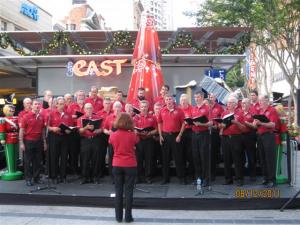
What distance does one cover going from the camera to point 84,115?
10.4 m

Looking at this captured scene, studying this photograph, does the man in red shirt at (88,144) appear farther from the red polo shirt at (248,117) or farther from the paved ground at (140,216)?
the red polo shirt at (248,117)

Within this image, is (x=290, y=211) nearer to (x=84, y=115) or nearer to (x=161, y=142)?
(x=161, y=142)

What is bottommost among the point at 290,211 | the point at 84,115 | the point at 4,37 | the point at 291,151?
the point at 290,211

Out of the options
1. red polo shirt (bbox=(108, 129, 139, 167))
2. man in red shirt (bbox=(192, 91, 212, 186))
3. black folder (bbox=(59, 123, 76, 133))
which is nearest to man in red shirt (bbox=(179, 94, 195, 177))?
man in red shirt (bbox=(192, 91, 212, 186))

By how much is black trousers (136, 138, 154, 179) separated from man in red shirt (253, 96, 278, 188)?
2.32m

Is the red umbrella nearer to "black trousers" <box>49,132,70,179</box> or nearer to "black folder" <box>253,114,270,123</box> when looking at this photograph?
"black trousers" <box>49,132,70,179</box>

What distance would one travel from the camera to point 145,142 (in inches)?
413

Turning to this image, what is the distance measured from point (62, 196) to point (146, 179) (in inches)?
88.2

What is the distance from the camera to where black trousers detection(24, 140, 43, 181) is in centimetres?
1024

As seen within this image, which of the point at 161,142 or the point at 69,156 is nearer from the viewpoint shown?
the point at 161,142

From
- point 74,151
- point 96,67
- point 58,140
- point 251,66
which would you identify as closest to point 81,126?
point 58,140

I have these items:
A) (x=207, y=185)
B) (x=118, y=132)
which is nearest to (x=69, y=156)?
(x=207, y=185)

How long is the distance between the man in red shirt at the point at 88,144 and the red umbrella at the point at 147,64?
1.84 metres
